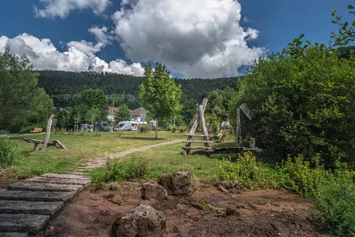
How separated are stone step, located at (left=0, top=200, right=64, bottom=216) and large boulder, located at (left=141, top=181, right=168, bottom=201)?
5.00 feet

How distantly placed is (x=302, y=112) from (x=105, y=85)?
14766 cm

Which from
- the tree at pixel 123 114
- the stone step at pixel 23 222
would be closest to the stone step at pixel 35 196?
the stone step at pixel 23 222

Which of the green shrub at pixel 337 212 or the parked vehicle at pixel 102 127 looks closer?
the green shrub at pixel 337 212

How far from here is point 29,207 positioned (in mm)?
3627

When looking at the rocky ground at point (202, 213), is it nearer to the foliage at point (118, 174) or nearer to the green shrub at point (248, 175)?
the green shrub at point (248, 175)

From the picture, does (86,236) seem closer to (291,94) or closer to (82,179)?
(82,179)

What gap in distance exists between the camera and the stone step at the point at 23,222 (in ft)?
9.91

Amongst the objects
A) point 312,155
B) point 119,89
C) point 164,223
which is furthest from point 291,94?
point 119,89

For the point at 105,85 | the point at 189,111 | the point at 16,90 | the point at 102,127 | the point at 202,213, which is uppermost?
the point at 105,85

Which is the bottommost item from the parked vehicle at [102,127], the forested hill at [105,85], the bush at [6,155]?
the bush at [6,155]

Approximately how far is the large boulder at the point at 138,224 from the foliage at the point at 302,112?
6927 millimetres

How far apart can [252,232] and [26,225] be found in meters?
3.02

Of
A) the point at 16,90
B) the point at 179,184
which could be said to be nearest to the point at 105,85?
the point at 16,90

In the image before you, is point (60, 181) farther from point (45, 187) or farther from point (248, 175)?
point (248, 175)
